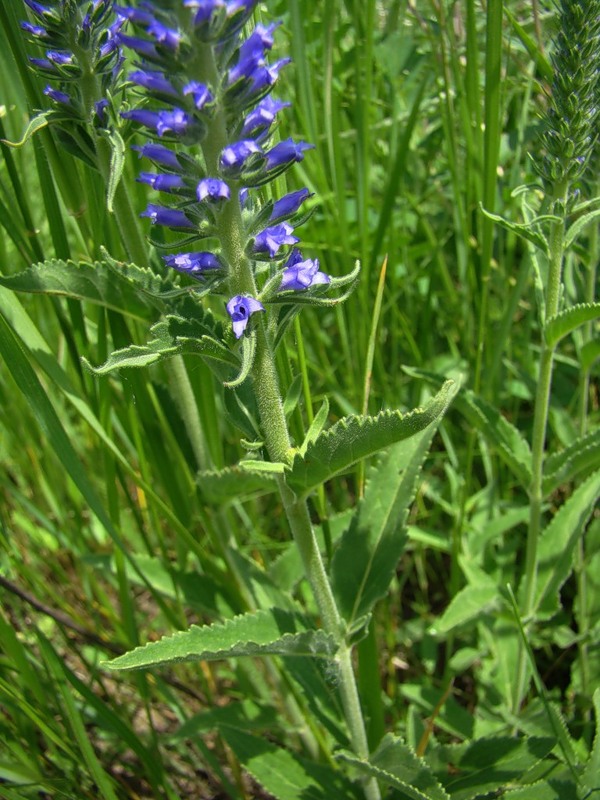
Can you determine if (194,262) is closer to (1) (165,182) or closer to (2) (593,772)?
(1) (165,182)

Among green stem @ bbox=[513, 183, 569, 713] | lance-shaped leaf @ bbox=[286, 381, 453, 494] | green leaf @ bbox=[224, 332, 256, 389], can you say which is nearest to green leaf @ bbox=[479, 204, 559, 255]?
green stem @ bbox=[513, 183, 569, 713]

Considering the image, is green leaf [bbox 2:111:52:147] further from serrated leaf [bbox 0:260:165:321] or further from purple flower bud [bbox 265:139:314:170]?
purple flower bud [bbox 265:139:314:170]

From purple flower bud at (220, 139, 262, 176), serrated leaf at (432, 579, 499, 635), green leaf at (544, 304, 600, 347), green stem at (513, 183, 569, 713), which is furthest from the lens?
serrated leaf at (432, 579, 499, 635)

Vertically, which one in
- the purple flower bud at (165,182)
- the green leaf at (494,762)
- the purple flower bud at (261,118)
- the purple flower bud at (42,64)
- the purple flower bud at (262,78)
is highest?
the purple flower bud at (42,64)

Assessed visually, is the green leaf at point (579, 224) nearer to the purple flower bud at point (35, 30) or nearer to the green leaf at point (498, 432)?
the green leaf at point (498, 432)

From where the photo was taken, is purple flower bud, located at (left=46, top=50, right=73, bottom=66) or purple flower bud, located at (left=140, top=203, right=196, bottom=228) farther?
purple flower bud, located at (left=46, top=50, right=73, bottom=66)

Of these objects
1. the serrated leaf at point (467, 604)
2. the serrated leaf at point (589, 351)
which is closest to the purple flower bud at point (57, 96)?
the serrated leaf at point (589, 351)

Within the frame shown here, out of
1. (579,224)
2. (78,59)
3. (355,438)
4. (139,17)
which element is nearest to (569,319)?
(579,224)
